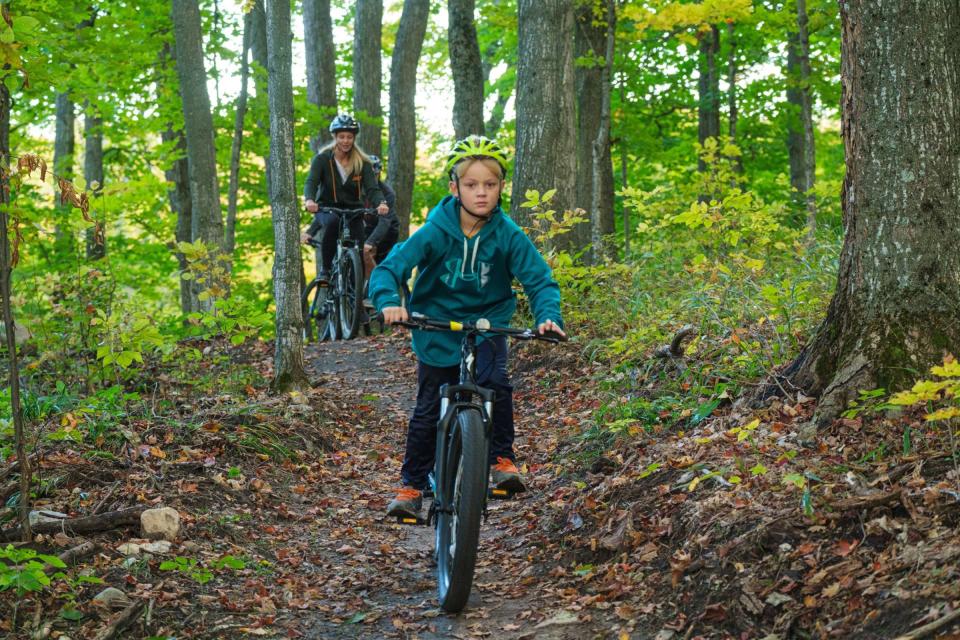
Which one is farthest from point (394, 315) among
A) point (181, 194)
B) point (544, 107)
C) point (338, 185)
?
point (181, 194)

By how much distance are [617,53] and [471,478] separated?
16245 mm

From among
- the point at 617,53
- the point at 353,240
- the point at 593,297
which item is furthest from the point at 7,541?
the point at 617,53

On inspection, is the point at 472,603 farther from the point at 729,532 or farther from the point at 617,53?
the point at 617,53

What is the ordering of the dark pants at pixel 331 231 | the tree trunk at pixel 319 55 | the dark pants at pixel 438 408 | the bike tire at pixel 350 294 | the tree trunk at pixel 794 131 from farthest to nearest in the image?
the tree trunk at pixel 794 131, the tree trunk at pixel 319 55, the dark pants at pixel 331 231, the bike tire at pixel 350 294, the dark pants at pixel 438 408

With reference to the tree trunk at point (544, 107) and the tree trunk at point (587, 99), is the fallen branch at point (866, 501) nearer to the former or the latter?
the tree trunk at point (544, 107)

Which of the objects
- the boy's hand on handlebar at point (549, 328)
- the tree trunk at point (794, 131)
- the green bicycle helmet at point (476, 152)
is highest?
the tree trunk at point (794, 131)

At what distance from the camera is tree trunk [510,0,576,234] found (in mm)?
10477

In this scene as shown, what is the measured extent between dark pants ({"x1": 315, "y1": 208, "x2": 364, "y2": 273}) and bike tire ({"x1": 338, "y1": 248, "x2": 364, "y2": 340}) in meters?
0.27

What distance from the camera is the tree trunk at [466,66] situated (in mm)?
13742

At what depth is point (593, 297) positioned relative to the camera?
9.57 metres

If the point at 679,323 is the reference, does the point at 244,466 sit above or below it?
below

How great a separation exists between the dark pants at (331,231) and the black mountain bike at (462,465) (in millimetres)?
6747

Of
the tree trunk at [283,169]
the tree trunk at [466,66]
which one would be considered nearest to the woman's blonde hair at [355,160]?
the tree trunk at [283,169]

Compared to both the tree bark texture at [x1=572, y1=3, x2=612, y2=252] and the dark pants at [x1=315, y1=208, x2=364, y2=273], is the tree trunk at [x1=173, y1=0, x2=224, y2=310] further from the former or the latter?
the tree bark texture at [x1=572, y1=3, x2=612, y2=252]
